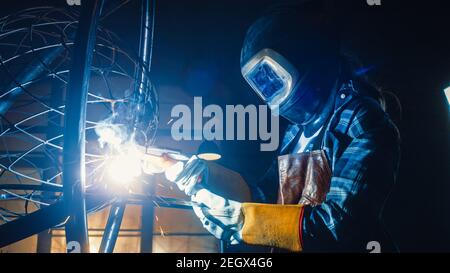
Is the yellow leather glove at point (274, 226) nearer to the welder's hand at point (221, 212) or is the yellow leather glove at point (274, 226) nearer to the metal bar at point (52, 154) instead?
the welder's hand at point (221, 212)

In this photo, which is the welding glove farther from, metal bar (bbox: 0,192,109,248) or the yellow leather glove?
metal bar (bbox: 0,192,109,248)

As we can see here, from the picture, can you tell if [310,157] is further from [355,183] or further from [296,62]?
[296,62]

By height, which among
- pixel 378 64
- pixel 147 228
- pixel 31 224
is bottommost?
pixel 147 228

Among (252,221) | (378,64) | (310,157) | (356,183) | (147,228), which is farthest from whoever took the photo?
(147,228)

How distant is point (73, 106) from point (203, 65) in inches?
61.2

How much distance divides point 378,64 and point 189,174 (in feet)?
5.24

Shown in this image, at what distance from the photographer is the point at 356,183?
7.13ft

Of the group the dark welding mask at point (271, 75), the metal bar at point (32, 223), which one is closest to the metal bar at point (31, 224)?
the metal bar at point (32, 223)

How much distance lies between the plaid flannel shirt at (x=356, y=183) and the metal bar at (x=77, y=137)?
1.29 meters

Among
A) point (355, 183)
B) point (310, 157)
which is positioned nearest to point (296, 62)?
point (310, 157)

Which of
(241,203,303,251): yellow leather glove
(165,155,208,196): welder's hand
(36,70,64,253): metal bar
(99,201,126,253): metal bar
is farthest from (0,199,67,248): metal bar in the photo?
(241,203,303,251): yellow leather glove

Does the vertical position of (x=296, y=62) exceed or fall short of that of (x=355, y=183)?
it exceeds it

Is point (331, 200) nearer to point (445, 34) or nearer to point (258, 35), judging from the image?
point (258, 35)

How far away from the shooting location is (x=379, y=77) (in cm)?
271
